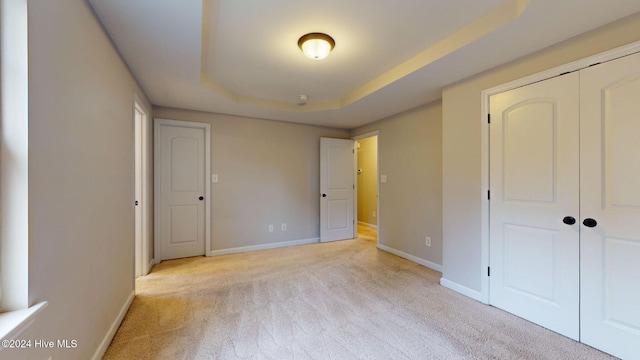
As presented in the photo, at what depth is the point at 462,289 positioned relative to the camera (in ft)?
8.66

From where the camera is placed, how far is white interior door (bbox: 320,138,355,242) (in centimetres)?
476

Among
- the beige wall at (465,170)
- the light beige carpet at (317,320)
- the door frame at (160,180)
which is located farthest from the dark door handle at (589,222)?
the door frame at (160,180)

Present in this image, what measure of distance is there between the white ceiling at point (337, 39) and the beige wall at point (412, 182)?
49cm

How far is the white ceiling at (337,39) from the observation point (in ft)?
5.50

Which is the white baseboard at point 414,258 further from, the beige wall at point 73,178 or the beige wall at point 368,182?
the beige wall at point 73,178

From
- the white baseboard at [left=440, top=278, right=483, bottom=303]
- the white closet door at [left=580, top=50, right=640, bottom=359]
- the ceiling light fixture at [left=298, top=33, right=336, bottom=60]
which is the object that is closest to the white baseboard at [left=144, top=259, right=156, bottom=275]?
the ceiling light fixture at [left=298, top=33, right=336, bottom=60]

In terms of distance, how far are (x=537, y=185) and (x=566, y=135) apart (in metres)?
0.43

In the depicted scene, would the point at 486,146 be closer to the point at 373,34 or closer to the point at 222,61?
the point at 373,34

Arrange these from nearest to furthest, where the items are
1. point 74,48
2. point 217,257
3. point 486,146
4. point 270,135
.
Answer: point 74,48 → point 486,146 → point 217,257 → point 270,135

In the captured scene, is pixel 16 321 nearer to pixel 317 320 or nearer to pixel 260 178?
pixel 317 320

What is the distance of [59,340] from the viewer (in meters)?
1.22

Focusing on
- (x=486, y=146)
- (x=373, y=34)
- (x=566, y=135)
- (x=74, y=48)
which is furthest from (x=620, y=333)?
(x=74, y=48)

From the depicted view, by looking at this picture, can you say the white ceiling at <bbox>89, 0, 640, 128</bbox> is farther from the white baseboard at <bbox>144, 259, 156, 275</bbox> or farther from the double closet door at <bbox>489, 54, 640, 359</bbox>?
the white baseboard at <bbox>144, 259, 156, 275</bbox>

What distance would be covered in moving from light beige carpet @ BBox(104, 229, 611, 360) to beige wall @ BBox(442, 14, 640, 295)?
33cm
